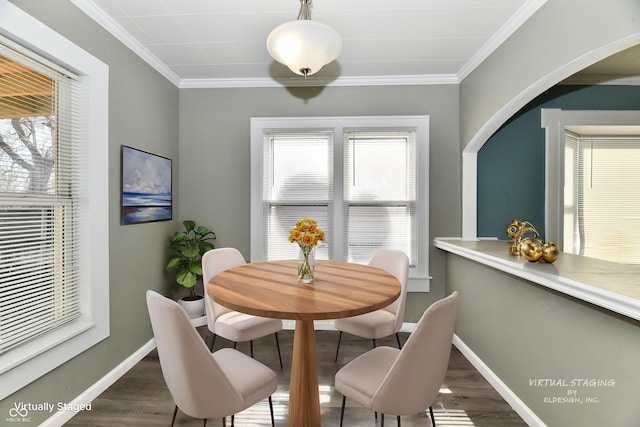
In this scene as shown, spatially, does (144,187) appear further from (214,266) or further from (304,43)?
(304,43)

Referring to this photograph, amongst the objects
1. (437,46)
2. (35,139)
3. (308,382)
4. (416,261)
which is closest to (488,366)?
(416,261)

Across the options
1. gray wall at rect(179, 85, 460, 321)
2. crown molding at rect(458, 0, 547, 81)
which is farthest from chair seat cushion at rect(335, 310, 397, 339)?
crown molding at rect(458, 0, 547, 81)

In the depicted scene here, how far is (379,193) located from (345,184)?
14.9 inches

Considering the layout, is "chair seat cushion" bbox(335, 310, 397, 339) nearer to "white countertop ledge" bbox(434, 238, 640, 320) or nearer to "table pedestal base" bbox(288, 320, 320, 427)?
"table pedestal base" bbox(288, 320, 320, 427)

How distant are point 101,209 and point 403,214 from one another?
8.87ft

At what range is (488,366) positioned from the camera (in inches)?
94.4

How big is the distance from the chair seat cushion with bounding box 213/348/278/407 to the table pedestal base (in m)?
0.17

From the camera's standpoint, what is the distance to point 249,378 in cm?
144

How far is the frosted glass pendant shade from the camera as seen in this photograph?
5.29 feet

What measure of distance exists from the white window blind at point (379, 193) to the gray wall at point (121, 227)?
6.18 feet

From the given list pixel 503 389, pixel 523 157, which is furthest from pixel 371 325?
pixel 523 157

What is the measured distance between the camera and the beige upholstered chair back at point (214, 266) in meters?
2.25

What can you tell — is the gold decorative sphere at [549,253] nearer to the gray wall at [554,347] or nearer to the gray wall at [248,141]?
the gray wall at [554,347]

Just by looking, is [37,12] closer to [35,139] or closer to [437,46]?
[35,139]
